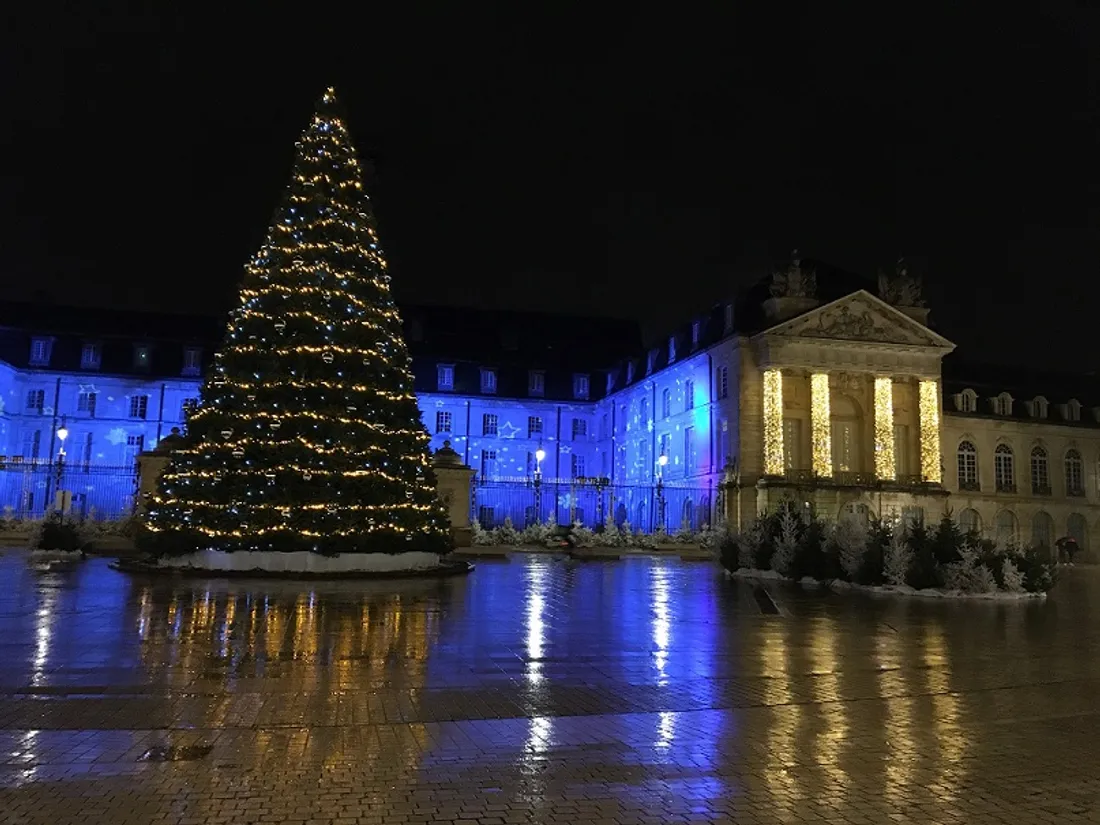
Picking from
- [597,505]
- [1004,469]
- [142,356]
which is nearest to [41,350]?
[142,356]

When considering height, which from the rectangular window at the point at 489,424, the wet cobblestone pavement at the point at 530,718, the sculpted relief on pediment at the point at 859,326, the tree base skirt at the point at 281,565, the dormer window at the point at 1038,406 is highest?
the sculpted relief on pediment at the point at 859,326

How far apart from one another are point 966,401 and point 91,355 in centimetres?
5599

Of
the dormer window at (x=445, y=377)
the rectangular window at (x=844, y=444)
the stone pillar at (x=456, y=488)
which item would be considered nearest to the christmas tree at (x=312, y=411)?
the stone pillar at (x=456, y=488)

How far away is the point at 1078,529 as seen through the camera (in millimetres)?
60156

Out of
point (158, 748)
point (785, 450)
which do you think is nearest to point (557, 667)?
point (158, 748)

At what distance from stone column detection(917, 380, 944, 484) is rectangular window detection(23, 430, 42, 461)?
2102 inches

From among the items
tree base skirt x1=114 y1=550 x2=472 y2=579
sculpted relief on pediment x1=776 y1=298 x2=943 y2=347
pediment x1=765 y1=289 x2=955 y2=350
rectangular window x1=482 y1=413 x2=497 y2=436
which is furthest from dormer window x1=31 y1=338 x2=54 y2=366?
sculpted relief on pediment x1=776 y1=298 x2=943 y2=347

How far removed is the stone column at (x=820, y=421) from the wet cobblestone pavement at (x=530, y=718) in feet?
121

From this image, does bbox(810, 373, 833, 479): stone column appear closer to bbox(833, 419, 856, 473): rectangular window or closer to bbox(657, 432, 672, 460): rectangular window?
bbox(833, 419, 856, 473): rectangular window

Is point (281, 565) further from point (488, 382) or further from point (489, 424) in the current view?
point (488, 382)

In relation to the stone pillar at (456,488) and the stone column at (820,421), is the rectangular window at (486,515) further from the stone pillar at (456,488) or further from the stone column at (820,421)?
the stone column at (820,421)

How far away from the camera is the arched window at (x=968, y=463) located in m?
58.4

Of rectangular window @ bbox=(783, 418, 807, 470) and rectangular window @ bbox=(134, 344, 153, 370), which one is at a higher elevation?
rectangular window @ bbox=(134, 344, 153, 370)

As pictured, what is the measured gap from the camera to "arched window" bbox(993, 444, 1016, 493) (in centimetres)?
5912
